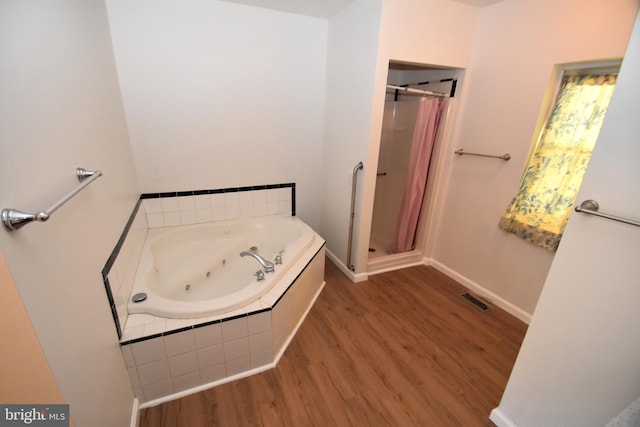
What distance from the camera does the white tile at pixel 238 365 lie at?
1.54m

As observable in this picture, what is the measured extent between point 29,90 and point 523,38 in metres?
2.66

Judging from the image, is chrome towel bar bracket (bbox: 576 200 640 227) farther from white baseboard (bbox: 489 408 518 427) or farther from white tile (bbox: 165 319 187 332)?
white tile (bbox: 165 319 187 332)

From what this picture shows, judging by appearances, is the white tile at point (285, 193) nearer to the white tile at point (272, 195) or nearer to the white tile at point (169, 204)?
the white tile at point (272, 195)

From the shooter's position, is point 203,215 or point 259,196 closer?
point 203,215

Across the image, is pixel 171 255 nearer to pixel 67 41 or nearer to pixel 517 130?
pixel 67 41

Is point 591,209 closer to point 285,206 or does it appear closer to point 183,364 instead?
point 183,364

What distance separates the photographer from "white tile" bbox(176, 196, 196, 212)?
2.42 m

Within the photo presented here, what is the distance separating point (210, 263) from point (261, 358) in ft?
3.32

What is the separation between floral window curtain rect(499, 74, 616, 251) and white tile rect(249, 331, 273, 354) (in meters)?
1.94

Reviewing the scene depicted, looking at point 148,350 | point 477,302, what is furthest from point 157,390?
point 477,302

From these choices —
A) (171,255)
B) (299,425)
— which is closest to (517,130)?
(299,425)

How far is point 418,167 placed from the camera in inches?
101

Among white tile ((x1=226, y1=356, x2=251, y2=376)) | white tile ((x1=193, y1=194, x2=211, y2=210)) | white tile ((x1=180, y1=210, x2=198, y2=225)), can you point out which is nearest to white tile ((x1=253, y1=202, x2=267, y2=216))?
white tile ((x1=193, y1=194, x2=211, y2=210))
